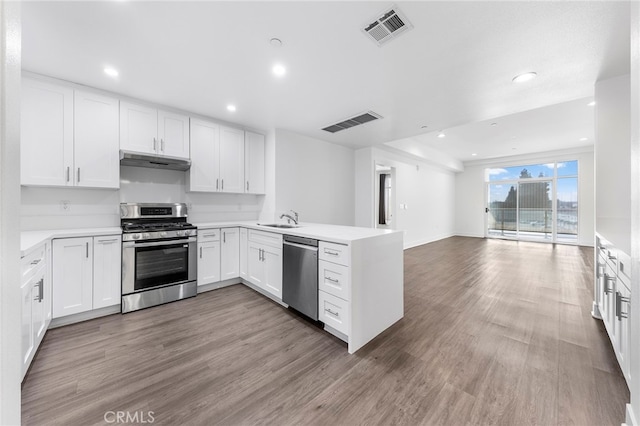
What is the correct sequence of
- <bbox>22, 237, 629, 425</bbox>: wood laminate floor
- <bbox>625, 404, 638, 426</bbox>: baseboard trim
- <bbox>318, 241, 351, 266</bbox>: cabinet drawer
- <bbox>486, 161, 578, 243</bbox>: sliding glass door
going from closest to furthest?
1. <bbox>625, 404, 638, 426</bbox>: baseboard trim
2. <bbox>22, 237, 629, 425</bbox>: wood laminate floor
3. <bbox>318, 241, 351, 266</bbox>: cabinet drawer
4. <bbox>486, 161, 578, 243</bbox>: sliding glass door

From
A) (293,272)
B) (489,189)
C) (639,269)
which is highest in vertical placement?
(489,189)

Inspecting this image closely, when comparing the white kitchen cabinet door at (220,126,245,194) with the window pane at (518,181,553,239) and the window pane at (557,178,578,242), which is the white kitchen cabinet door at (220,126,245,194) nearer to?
the window pane at (518,181,553,239)

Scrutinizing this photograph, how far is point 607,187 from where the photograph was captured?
2469 mm

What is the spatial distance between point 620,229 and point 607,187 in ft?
2.30

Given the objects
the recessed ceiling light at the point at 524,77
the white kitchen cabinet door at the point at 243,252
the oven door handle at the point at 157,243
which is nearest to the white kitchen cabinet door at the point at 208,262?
the oven door handle at the point at 157,243

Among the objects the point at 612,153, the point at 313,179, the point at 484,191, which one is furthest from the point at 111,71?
the point at 484,191

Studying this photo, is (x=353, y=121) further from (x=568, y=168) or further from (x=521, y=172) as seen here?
(x=568, y=168)

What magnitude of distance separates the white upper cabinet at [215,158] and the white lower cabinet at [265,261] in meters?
0.98

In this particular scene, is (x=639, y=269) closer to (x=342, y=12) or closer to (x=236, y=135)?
(x=342, y=12)

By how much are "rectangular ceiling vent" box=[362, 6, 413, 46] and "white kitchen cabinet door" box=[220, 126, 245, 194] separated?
269 centimetres

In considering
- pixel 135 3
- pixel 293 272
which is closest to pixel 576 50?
pixel 293 272

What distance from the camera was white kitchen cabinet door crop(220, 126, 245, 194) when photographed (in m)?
3.78

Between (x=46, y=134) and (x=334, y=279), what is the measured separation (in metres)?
3.41

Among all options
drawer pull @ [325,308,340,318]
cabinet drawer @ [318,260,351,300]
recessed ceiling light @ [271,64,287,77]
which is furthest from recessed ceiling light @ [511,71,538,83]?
drawer pull @ [325,308,340,318]
